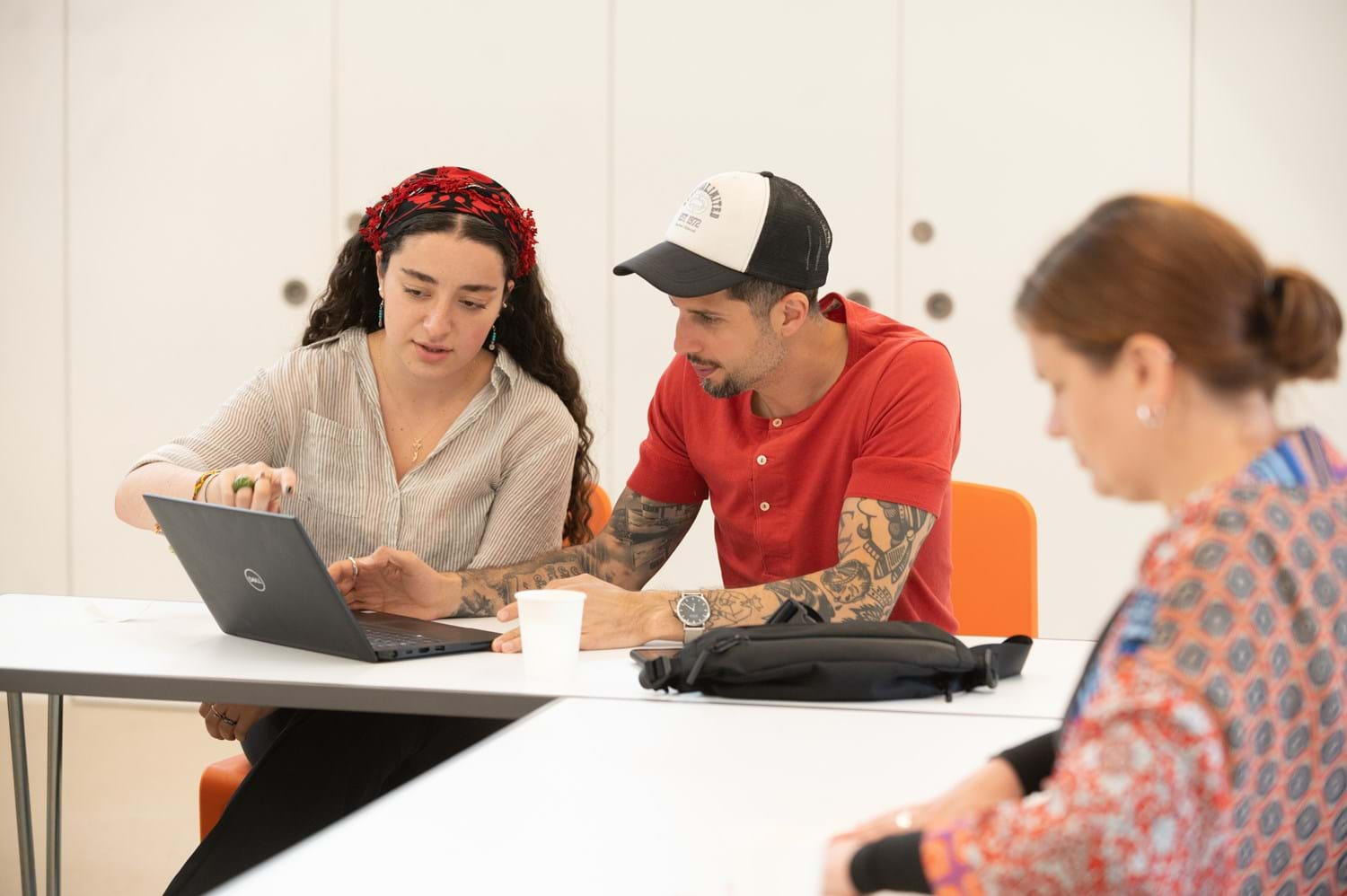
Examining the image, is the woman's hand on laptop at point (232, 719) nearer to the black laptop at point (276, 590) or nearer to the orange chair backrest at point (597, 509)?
the black laptop at point (276, 590)

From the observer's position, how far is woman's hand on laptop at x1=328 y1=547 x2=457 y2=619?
179 centimetres

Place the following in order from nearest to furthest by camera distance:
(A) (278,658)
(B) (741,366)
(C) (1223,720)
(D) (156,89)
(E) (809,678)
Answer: (C) (1223,720), (E) (809,678), (A) (278,658), (B) (741,366), (D) (156,89)

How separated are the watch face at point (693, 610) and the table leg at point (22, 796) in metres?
0.89

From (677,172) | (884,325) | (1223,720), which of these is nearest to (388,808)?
(1223,720)

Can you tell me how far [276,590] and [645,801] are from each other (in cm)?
67

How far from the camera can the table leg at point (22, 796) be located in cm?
183

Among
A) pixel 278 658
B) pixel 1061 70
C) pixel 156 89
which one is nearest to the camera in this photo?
pixel 278 658

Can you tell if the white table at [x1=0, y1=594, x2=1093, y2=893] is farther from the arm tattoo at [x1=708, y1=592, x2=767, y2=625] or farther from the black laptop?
the arm tattoo at [x1=708, y1=592, x2=767, y2=625]

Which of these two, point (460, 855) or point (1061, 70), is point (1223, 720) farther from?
point (1061, 70)

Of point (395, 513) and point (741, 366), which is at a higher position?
point (741, 366)

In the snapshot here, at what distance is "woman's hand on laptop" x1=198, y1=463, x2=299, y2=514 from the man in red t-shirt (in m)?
0.14

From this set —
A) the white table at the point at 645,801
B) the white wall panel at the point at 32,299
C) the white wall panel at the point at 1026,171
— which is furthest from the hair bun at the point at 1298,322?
the white wall panel at the point at 32,299

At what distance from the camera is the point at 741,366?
192 centimetres

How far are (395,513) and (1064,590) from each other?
6.53 ft
